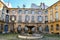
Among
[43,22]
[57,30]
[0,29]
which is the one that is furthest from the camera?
[43,22]

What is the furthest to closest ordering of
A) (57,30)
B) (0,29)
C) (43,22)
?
(43,22)
(0,29)
(57,30)

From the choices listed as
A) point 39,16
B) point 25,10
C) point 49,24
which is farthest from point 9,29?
point 49,24

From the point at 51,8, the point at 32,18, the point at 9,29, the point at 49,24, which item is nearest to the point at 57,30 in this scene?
the point at 49,24

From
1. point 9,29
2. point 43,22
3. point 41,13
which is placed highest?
point 41,13

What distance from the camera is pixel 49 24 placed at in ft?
105

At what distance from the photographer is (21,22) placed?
1371 inches

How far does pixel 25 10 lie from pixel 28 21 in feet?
11.6

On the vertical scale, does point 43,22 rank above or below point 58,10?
below

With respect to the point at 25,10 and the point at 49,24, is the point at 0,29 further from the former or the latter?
the point at 49,24

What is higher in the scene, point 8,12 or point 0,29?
point 8,12

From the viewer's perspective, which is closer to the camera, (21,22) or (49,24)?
(49,24)

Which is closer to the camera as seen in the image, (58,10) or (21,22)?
(58,10)

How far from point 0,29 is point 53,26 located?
14.1 m

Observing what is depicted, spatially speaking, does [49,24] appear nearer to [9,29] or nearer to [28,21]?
[28,21]
